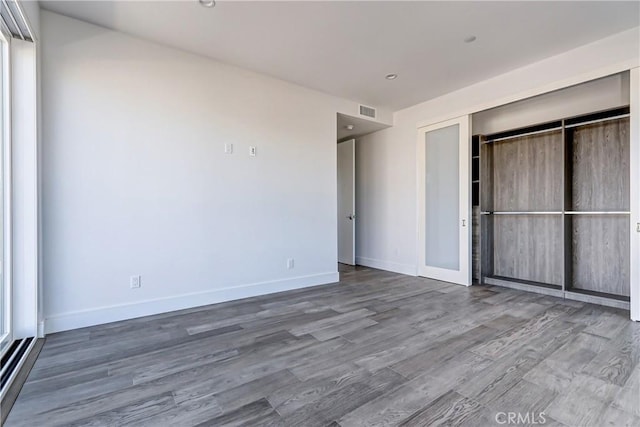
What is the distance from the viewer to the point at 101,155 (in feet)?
9.29

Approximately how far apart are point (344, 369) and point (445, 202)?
337cm

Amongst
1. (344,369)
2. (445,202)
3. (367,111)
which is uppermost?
(367,111)

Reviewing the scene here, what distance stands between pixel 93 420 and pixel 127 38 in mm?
3222

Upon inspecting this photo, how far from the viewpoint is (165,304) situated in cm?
316

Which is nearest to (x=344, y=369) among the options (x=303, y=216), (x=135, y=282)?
(x=135, y=282)

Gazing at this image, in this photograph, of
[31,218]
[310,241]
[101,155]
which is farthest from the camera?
[310,241]

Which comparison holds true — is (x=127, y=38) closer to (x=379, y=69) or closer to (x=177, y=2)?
(x=177, y=2)

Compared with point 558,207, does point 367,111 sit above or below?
above

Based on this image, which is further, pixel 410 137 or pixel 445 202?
pixel 410 137

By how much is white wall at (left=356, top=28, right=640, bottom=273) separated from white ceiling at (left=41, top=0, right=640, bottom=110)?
0.18m

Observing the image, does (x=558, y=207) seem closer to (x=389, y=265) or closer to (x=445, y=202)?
(x=445, y=202)

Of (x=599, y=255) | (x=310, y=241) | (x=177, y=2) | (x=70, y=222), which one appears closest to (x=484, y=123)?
(x=599, y=255)

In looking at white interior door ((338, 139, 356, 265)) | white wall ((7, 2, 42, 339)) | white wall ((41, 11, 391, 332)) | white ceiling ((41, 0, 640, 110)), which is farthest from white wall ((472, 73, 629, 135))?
white wall ((7, 2, 42, 339))

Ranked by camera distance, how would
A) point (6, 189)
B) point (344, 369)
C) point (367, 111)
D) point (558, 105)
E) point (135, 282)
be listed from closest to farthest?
point (344, 369), point (6, 189), point (135, 282), point (558, 105), point (367, 111)
